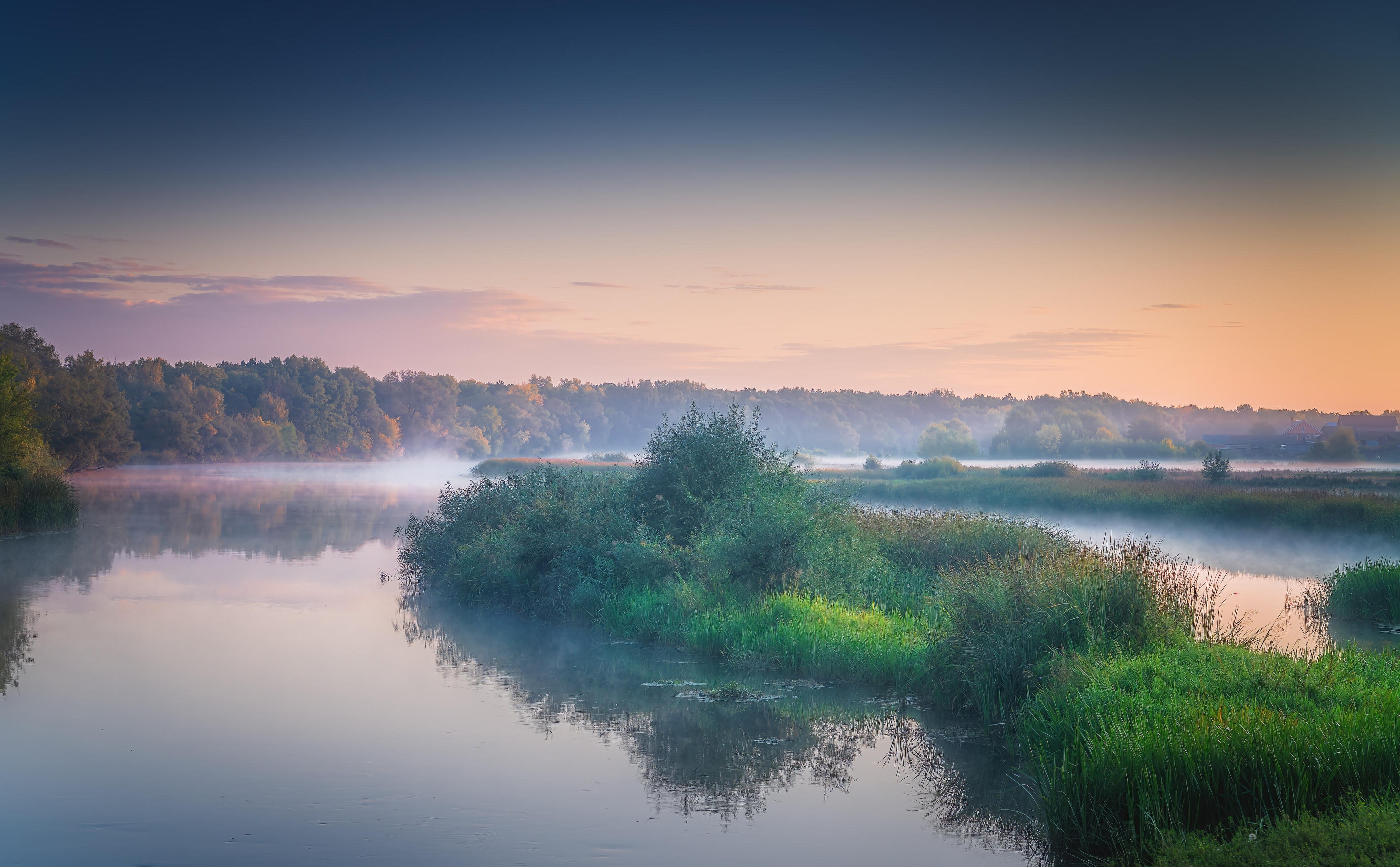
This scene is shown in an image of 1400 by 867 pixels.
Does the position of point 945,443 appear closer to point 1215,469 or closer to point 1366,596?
point 1215,469

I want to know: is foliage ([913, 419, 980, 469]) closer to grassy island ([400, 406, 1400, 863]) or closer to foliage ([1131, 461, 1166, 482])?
foliage ([1131, 461, 1166, 482])

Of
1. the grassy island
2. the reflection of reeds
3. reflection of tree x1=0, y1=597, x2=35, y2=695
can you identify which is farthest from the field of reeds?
the reflection of reeds

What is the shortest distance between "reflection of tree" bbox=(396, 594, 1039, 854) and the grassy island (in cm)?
55

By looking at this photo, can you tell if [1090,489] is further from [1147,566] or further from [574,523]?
[1147,566]

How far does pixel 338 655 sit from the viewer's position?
1714 centimetres

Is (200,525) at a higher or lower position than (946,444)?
lower

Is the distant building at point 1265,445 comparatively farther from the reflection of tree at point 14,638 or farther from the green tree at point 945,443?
the reflection of tree at point 14,638

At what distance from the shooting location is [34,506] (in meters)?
35.0

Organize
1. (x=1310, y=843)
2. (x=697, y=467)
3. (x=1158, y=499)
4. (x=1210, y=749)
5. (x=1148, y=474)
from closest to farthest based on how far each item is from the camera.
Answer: (x=1310, y=843) < (x=1210, y=749) < (x=697, y=467) < (x=1158, y=499) < (x=1148, y=474)

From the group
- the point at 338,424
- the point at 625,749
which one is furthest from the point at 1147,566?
the point at 338,424

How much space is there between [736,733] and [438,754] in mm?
3484

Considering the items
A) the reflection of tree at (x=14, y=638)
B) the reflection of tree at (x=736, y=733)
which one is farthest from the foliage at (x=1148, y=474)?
the reflection of tree at (x=14, y=638)

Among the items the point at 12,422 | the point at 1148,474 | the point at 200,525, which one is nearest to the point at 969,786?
the point at 12,422

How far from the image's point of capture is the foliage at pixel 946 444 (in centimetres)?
10581
